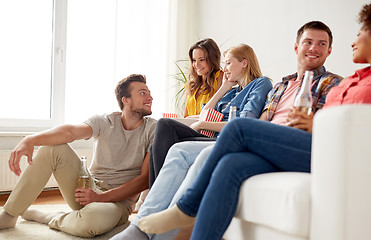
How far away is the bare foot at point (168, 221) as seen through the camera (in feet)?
5.06

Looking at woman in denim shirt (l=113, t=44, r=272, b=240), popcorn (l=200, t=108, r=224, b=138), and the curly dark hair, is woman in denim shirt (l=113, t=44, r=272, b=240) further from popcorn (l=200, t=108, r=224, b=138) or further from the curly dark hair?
the curly dark hair

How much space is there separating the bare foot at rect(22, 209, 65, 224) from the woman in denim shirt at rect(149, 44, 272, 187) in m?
0.71

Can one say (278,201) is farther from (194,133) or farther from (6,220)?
(6,220)

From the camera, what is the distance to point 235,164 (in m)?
1.46

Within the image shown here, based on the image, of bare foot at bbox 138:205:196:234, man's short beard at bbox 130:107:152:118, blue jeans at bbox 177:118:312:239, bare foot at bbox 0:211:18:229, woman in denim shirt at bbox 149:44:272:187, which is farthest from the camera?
man's short beard at bbox 130:107:152:118

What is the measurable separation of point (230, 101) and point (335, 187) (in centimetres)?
164

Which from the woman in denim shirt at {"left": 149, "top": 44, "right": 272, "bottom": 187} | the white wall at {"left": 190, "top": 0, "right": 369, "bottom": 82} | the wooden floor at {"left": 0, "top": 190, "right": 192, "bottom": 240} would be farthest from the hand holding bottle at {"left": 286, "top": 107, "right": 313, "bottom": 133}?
the wooden floor at {"left": 0, "top": 190, "right": 192, "bottom": 240}

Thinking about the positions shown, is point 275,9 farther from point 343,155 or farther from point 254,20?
point 343,155

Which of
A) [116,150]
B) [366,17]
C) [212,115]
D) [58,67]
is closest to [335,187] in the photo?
[366,17]

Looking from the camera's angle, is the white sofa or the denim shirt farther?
the denim shirt

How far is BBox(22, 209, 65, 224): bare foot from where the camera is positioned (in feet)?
8.68

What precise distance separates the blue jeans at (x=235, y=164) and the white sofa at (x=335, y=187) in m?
0.17

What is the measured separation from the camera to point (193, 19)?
4887 millimetres

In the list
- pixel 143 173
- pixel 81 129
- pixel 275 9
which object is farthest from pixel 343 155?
pixel 275 9
